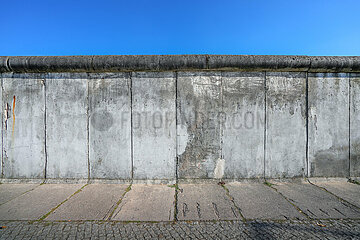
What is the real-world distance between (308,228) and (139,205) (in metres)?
2.32

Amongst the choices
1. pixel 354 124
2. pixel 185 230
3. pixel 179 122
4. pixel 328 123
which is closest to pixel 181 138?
pixel 179 122

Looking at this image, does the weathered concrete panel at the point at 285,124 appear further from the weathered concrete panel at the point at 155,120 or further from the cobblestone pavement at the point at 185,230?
the weathered concrete panel at the point at 155,120

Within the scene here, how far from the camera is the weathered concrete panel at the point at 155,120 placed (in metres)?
3.62

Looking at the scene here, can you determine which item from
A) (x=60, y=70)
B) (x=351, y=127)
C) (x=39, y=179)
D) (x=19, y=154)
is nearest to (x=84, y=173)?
(x=39, y=179)

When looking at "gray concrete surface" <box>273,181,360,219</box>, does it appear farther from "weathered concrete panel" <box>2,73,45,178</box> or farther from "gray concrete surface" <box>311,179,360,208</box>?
"weathered concrete panel" <box>2,73,45,178</box>

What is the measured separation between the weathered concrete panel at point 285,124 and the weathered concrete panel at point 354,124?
105cm

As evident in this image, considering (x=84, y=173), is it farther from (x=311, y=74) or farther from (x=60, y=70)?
(x=311, y=74)

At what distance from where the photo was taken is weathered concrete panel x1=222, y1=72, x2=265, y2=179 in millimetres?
3633

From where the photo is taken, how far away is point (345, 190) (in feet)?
10.6

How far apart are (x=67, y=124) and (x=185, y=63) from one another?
2.80 meters

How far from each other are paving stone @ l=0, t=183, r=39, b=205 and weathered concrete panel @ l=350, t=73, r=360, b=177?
21.8 ft

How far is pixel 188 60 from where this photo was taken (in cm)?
350

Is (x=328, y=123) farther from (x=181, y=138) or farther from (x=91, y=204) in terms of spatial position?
(x=91, y=204)

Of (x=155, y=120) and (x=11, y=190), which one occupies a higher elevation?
(x=155, y=120)
